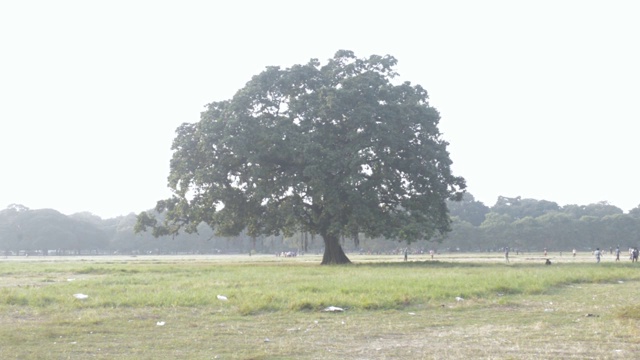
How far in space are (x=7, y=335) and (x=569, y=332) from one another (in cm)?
1053

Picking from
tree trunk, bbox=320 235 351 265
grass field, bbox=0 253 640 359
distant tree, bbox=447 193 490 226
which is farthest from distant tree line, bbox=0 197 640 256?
grass field, bbox=0 253 640 359

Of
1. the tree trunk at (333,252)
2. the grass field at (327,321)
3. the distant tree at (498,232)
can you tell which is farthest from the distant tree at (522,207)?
the grass field at (327,321)

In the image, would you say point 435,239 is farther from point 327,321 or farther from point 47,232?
point 327,321

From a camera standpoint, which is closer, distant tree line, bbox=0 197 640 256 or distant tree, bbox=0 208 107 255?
distant tree line, bbox=0 197 640 256

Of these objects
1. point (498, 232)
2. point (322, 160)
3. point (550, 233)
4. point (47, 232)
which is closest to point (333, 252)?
point (322, 160)

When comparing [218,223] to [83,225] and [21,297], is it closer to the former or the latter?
[21,297]

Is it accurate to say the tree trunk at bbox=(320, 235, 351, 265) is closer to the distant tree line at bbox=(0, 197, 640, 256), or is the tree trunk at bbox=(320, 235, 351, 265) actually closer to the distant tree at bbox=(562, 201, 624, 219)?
the distant tree line at bbox=(0, 197, 640, 256)

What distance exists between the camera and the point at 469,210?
13550cm

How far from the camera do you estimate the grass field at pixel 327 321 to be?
→ 999 cm

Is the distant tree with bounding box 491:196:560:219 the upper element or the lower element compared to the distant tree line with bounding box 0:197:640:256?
upper

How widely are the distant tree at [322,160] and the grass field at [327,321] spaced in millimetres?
17708

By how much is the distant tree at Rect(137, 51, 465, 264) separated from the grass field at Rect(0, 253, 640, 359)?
58.1ft

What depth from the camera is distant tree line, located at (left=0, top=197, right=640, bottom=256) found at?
10344cm

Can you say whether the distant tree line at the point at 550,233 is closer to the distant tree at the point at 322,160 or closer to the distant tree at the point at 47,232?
the distant tree at the point at 322,160
